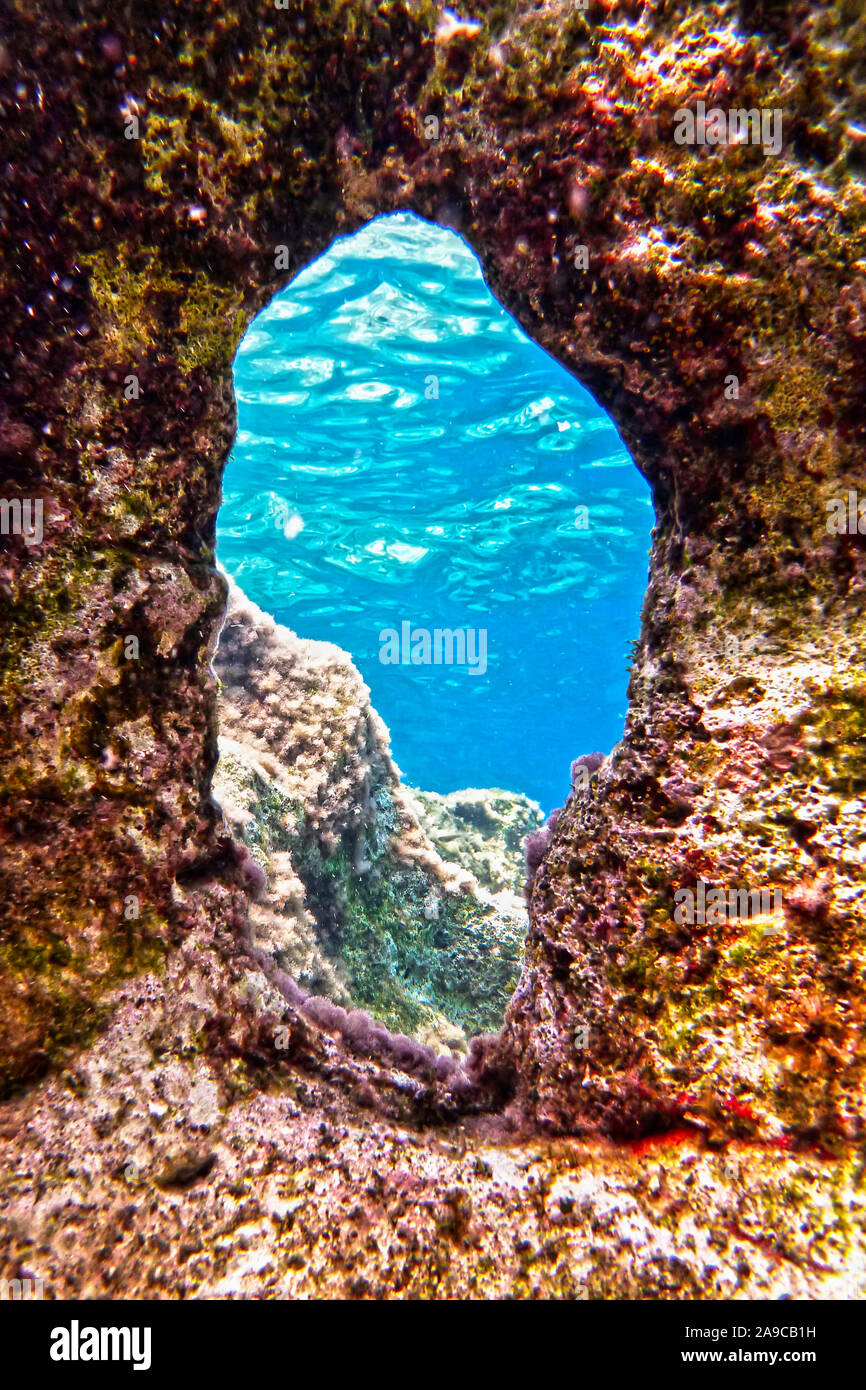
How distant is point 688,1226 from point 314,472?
65.8 feet

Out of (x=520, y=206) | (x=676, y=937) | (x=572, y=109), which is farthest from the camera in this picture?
(x=520, y=206)

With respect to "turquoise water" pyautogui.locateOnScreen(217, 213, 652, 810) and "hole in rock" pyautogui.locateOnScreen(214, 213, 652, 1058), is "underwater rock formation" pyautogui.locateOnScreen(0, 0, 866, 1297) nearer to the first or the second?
"hole in rock" pyautogui.locateOnScreen(214, 213, 652, 1058)

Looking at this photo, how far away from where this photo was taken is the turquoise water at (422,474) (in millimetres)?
13492

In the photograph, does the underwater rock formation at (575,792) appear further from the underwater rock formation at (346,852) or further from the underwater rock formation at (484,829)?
the underwater rock formation at (484,829)

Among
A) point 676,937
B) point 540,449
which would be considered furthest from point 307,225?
point 540,449

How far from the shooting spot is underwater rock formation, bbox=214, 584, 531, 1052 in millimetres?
5527

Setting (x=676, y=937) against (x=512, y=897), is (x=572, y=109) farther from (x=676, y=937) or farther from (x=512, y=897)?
(x=512, y=897)

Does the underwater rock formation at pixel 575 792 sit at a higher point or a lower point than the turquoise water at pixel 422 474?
lower

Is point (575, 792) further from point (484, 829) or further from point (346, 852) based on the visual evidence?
point (484, 829)

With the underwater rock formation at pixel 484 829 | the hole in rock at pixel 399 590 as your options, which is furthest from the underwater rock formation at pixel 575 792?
the underwater rock formation at pixel 484 829

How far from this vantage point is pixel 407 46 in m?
2.80

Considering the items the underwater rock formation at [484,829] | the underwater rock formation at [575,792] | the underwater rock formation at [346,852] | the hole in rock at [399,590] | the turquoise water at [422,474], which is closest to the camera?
the underwater rock formation at [575,792]

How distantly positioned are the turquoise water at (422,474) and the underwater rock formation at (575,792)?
925 cm

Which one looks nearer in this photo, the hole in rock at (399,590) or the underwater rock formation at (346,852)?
the underwater rock formation at (346,852)
